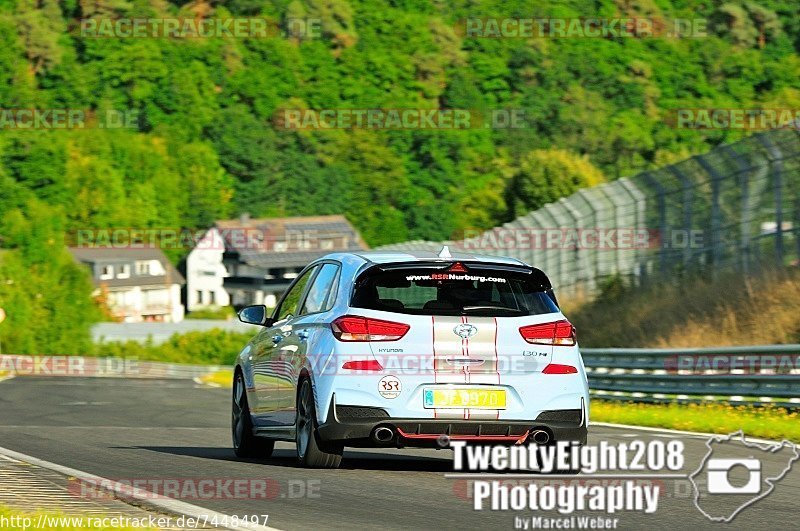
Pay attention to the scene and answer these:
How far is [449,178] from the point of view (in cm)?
17875

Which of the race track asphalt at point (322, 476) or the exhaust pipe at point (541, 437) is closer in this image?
the race track asphalt at point (322, 476)

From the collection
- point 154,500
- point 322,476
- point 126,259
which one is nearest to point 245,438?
point 322,476

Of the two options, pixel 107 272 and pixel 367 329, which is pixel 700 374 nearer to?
pixel 367 329

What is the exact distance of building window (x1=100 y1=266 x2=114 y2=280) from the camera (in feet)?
520

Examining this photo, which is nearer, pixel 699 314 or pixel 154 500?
pixel 154 500

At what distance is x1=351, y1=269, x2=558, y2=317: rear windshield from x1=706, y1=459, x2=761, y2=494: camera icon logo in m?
1.54

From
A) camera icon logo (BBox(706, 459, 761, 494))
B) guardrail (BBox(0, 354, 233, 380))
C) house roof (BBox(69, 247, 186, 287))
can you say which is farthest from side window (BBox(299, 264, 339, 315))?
house roof (BBox(69, 247, 186, 287))

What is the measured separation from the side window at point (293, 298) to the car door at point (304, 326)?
0.23 meters

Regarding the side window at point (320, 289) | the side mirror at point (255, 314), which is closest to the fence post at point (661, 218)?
the side mirror at point (255, 314)

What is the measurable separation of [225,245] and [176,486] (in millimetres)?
152509

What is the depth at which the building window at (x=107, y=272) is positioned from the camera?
158375 mm

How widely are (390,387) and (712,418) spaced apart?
894 centimetres

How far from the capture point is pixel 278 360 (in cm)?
1278

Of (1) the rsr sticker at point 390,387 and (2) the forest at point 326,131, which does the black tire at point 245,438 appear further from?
(2) the forest at point 326,131
